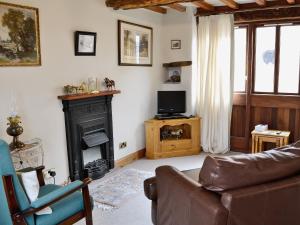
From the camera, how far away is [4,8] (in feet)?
9.55

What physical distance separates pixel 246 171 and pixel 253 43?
144 inches

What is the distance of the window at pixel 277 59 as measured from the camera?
475 cm

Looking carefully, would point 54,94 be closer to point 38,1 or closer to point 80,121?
point 80,121

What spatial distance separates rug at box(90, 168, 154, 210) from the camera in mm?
3373

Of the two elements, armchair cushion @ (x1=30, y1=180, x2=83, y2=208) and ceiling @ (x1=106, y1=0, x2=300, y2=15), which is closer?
armchair cushion @ (x1=30, y1=180, x2=83, y2=208)

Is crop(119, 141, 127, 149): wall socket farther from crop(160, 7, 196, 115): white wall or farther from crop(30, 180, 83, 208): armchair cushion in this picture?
crop(30, 180, 83, 208): armchair cushion

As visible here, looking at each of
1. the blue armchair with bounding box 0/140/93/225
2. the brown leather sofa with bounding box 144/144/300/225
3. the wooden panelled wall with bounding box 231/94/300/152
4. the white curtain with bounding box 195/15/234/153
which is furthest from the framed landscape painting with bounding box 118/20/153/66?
the brown leather sofa with bounding box 144/144/300/225

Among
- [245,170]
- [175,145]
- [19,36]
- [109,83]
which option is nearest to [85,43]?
[109,83]

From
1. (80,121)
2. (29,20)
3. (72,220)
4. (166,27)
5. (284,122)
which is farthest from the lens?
(166,27)

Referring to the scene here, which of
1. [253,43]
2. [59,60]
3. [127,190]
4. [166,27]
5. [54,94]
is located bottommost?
[127,190]

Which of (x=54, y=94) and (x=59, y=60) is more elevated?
(x=59, y=60)

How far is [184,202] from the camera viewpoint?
1989 mm

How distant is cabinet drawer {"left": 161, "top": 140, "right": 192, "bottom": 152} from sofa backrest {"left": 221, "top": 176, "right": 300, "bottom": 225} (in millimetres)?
3148

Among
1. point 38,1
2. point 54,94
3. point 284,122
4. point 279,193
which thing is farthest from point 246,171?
point 284,122
